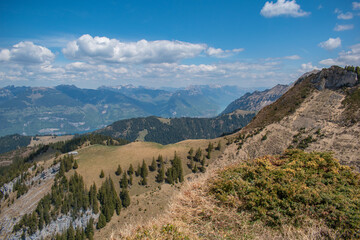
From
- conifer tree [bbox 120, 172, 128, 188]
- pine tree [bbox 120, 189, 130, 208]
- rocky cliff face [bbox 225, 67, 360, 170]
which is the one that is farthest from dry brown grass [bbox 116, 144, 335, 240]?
conifer tree [bbox 120, 172, 128, 188]

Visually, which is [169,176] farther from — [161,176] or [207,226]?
[207,226]

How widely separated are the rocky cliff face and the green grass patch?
4461 cm

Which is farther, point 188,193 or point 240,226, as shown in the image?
point 188,193

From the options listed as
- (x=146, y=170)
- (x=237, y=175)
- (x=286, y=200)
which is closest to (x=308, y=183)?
(x=286, y=200)

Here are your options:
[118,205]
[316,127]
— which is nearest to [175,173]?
[118,205]

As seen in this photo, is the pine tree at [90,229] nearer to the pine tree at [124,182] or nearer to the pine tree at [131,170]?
the pine tree at [124,182]

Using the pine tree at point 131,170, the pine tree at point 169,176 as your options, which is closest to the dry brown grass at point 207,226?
the pine tree at point 169,176

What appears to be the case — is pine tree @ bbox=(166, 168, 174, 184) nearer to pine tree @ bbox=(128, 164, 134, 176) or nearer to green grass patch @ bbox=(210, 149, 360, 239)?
Answer: pine tree @ bbox=(128, 164, 134, 176)

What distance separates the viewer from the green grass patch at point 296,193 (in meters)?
9.29

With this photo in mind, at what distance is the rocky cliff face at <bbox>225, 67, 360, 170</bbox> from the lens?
187ft

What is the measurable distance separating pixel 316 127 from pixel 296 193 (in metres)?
72.2

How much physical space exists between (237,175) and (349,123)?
2728 inches

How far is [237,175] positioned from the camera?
12.8 meters

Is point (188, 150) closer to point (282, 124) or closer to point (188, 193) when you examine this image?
point (282, 124)
